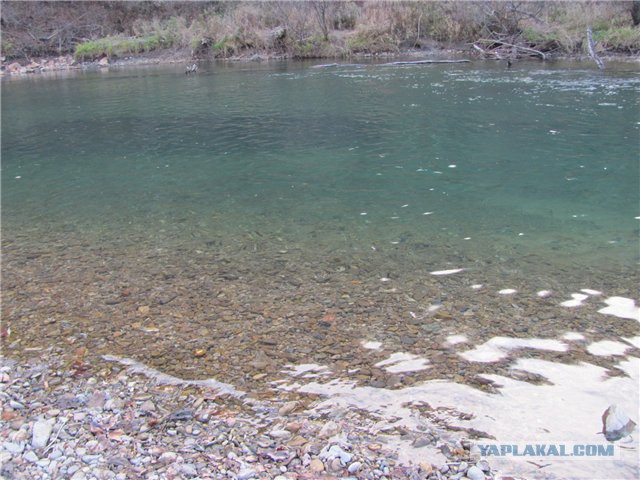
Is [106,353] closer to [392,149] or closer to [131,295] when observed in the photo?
[131,295]

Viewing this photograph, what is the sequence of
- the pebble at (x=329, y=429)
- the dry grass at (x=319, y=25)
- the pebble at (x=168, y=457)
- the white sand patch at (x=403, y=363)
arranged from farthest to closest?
the dry grass at (x=319, y=25) < the white sand patch at (x=403, y=363) < the pebble at (x=329, y=429) < the pebble at (x=168, y=457)

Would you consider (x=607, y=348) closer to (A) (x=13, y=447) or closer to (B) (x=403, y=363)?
(B) (x=403, y=363)

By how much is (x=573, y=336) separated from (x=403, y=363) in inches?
64.2

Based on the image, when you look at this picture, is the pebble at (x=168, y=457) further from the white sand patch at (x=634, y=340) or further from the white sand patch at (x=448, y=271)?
the white sand patch at (x=634, y=340)

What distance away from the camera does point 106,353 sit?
5.21 meters

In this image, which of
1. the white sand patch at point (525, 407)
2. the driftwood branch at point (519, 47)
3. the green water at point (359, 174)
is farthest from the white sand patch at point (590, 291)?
the driftwood branch at point (519, 47)

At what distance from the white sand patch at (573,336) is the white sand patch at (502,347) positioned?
0.38 ft

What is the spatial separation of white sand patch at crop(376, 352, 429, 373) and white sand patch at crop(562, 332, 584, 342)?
1356mm

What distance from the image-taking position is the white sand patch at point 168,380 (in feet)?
15.0

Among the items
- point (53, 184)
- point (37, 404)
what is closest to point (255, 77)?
point (53, 184)

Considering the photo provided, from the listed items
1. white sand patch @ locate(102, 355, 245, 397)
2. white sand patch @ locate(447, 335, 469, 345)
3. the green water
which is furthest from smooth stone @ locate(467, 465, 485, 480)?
the green water

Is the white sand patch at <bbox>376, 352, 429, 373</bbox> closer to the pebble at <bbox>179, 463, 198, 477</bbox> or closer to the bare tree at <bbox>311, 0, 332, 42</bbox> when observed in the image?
the pebble at <bbox>179, 463, 198, 477</bbox>

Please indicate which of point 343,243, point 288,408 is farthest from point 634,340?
point 343,243

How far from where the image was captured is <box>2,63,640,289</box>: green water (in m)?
7.48
